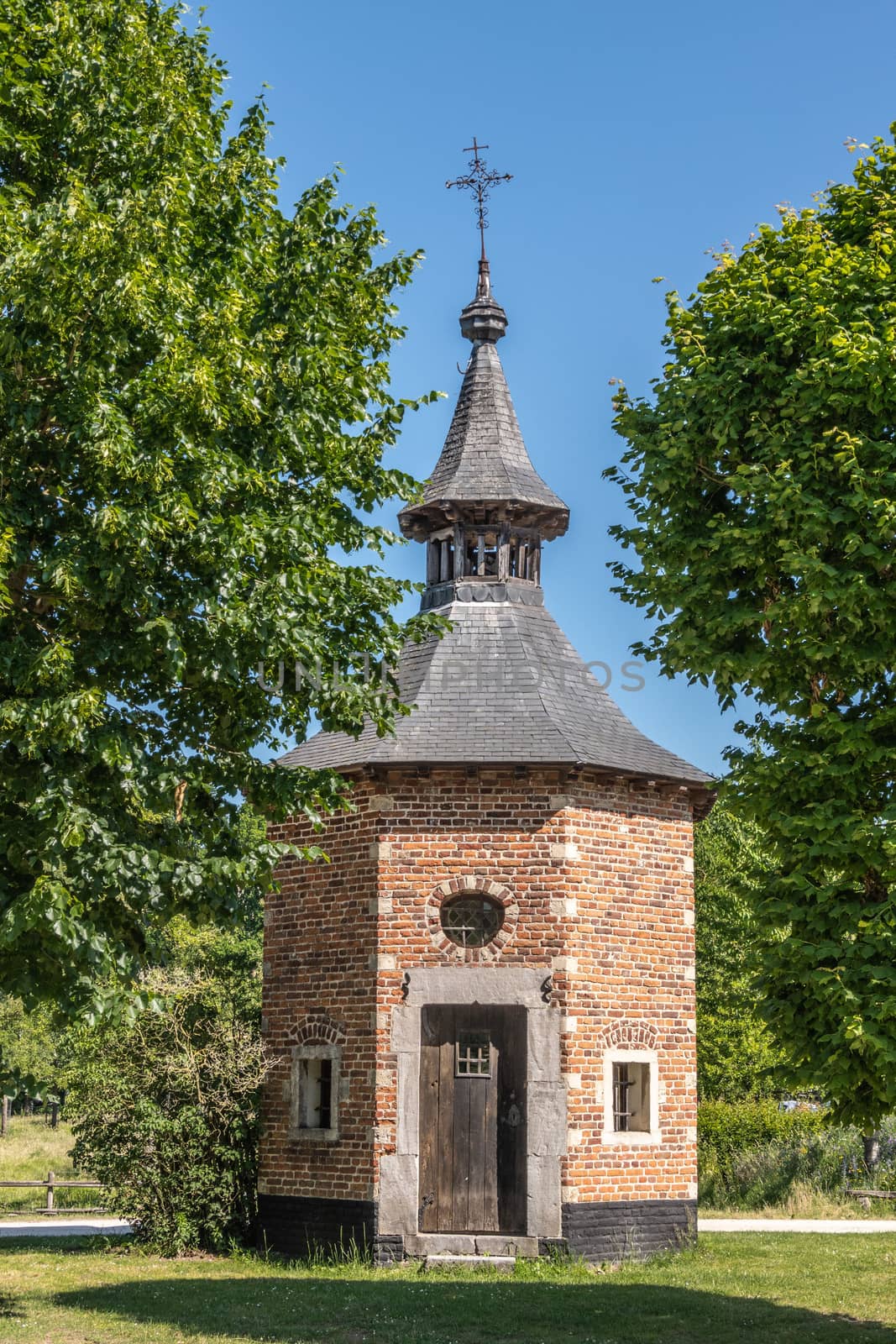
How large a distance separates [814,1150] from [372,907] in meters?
11.5

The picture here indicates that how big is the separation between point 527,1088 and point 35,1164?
20608mm

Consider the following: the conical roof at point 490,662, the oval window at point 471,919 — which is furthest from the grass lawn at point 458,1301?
the conical roof at point 490,662

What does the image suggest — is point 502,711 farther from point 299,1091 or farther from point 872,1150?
point 872,1150

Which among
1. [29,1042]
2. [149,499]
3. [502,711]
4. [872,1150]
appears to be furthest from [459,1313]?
[29,1042]

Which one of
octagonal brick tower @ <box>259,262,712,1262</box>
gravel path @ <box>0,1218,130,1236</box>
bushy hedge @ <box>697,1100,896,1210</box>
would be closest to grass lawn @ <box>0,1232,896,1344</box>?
octagonal brick tower @ <box>259,262,712,1262</box>

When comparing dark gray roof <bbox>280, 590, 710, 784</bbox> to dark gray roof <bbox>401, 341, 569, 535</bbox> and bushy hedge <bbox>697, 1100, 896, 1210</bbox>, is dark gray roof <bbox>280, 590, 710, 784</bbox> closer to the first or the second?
dark gray roof <bbox>401, 341, 569, 535</bbox>

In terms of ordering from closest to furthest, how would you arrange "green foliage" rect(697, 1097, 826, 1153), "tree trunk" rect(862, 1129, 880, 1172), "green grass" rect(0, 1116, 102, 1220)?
"tree trunk" rect(862, 1129, 880, 1172) → "green foliage" rect(697, 1097, 826, 1153) → "green grass" rect(0, 1116, 102, 1220)

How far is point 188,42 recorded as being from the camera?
12812mm

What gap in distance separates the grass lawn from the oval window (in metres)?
3.70

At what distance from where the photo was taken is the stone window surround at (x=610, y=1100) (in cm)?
1656

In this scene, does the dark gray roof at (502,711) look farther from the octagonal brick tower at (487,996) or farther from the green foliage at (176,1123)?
the green foliage at (176,1123)

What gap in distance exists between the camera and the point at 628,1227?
53.9 feet

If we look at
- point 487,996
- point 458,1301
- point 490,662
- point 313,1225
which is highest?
point 490,662

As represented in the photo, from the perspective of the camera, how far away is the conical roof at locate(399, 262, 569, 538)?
20062mm
